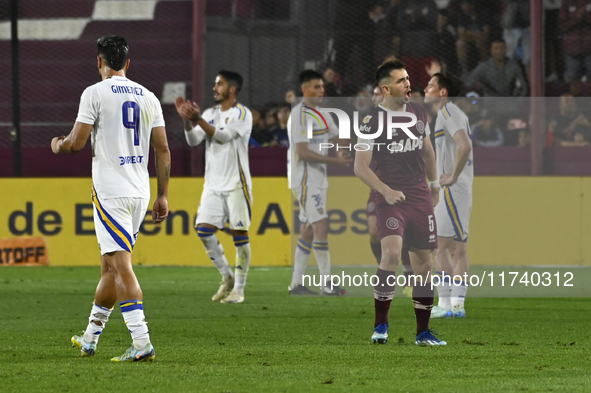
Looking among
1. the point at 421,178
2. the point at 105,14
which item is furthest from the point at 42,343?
the point at 105,14

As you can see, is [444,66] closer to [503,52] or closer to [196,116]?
[503,52]

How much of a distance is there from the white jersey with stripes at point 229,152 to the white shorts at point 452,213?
2201mm

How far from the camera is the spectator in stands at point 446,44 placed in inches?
602

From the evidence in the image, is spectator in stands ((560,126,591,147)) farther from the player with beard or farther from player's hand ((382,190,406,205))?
player's hand ((382,190,406,205))

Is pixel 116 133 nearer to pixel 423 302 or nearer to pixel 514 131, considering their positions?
pixel 423 302

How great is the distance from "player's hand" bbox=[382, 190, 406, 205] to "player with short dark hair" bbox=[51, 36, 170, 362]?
162cm

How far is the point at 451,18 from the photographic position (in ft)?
50.8

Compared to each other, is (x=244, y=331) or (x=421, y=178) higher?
(x=421, y=178)

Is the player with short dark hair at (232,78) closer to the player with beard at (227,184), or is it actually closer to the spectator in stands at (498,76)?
the player with beard at (227,184)

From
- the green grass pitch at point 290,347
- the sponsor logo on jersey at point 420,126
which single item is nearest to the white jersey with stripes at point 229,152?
the green grass pitch at point 290,347

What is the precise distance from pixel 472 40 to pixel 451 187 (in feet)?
22.4

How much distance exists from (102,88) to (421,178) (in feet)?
7.31

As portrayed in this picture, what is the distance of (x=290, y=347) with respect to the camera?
6.66 metres

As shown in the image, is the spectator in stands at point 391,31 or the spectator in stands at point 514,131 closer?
the spectator in stands at point 514,131
